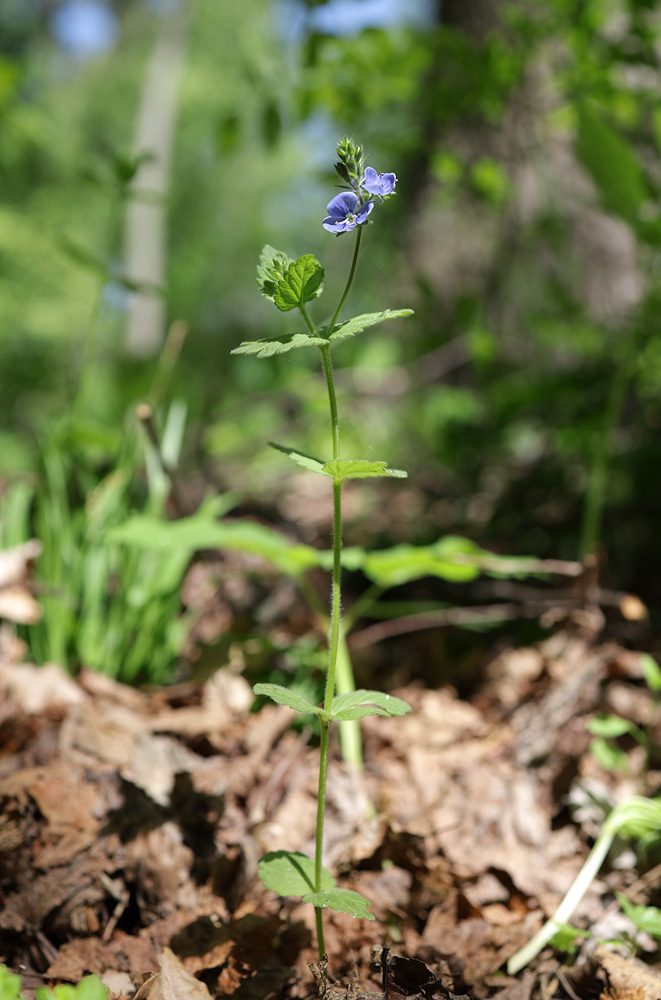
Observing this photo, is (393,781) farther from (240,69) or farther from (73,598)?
(240,69)

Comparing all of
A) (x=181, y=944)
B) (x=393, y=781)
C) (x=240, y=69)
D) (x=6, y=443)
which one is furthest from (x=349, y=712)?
(x=6, y=443)

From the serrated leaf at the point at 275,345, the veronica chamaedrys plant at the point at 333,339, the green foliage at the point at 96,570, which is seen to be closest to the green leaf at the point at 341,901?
the veronica chamaedrys plant at the point at 333,339

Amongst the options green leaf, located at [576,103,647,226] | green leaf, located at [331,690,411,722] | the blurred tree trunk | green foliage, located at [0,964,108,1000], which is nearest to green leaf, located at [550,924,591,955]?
green leaf, located at [331,690,411,722]

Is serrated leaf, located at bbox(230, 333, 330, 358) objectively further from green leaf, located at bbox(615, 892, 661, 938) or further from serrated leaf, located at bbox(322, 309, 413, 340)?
green leaf, located at bbox(615, 892, 661, 938)

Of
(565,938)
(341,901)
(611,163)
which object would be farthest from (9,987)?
(611,163)

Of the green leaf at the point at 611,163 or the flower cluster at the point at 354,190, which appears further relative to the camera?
the green leaf at the point at 611,163

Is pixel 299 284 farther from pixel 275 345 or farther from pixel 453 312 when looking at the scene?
pixel 453 312

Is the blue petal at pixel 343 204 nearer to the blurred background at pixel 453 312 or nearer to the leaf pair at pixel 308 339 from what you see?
the leaf pair at pixel 308 339
